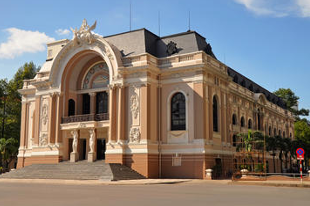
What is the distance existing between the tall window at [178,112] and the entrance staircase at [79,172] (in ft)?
18.8

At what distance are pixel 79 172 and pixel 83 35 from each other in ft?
46.4

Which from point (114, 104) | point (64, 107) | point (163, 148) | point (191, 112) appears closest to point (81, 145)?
point (64, 107)

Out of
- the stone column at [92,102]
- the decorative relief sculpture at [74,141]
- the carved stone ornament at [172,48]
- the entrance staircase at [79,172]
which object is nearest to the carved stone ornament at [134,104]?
the entrance staircase at [79,172]

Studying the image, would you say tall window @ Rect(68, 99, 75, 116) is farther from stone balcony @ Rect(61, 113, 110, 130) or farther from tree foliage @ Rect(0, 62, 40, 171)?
tree foliage @ Rect(0, 62, 40, 171)

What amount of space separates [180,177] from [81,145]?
11513 mm

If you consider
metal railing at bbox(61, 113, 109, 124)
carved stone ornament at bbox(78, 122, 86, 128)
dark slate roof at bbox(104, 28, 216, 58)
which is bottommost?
carved stone ornament at bbox(78, 122, 86, 128)

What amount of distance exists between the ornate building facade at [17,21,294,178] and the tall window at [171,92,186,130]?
93 mm

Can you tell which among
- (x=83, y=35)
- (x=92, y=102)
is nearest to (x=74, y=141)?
(x=92, y=102)

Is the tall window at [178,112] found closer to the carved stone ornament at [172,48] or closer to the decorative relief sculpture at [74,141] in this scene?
the carved stone ornament at [172,48]

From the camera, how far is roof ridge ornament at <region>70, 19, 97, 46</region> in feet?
125

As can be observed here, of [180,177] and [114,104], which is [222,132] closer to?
[180,177]

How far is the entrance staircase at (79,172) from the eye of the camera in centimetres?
3122

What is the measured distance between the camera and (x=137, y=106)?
3494 centimetres

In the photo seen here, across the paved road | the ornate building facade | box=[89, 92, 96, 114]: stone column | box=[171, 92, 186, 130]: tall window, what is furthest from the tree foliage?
the paved road
